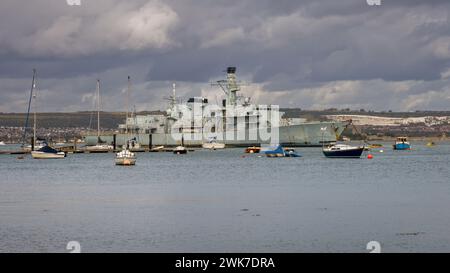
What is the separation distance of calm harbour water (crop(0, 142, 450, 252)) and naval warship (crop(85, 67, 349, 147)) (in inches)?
3828

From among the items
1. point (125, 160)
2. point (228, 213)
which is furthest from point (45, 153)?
point (228, 213)

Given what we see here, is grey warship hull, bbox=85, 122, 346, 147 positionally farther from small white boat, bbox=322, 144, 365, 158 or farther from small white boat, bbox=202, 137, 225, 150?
small white boat, bbox=322, 144, 365, 158

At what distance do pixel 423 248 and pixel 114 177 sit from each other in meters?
51.8

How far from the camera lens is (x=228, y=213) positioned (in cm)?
4581

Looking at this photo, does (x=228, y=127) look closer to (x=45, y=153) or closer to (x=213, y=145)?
(x=213, y=145)

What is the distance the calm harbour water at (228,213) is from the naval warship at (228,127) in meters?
97.2

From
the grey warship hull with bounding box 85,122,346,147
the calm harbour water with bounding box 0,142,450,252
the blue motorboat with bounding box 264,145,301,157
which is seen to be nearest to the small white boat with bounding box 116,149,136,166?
the calm harbour water with bounding box 0,142,450,252

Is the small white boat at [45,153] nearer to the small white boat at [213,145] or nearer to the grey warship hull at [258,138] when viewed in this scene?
the grey warship hull at [258,138]

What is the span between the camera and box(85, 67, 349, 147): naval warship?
17562 cm

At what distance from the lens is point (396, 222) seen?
1599 inches

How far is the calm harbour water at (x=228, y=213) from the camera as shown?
34769 mm
